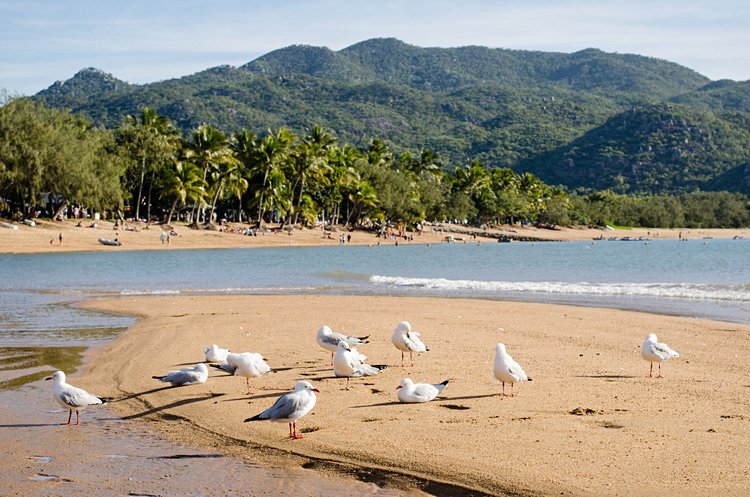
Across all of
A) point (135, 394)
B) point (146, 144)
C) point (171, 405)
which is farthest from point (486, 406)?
point (146, 144)

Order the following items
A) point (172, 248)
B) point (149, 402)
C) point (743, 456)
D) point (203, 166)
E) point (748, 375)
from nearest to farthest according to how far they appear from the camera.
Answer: point (743, 456), point (149, 402), point (748, 375), point (172, 248), point (203, 166)

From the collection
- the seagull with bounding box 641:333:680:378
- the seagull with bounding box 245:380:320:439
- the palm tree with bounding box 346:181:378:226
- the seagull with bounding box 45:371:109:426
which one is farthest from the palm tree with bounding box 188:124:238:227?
the seagull with bounding box 245:380:320:439

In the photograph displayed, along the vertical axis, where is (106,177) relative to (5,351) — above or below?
above

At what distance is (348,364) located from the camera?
34.5 feet

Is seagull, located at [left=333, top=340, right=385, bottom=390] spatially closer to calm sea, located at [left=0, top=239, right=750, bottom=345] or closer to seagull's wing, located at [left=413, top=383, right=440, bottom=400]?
seagull's wing, located at [left=413, top=383, right=440, bottom=400]

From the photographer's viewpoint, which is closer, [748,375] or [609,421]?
[609,421]

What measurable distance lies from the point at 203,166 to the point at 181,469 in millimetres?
71790

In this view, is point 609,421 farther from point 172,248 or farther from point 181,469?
point 172,248

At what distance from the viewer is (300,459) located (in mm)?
7531

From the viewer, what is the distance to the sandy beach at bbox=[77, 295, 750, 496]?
6938 millimetres

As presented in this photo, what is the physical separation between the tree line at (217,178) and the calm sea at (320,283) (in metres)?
15.3

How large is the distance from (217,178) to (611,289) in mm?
56157

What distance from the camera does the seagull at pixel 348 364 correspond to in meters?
10.5

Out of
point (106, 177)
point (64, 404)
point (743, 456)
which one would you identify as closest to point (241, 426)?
point (64, 404)
